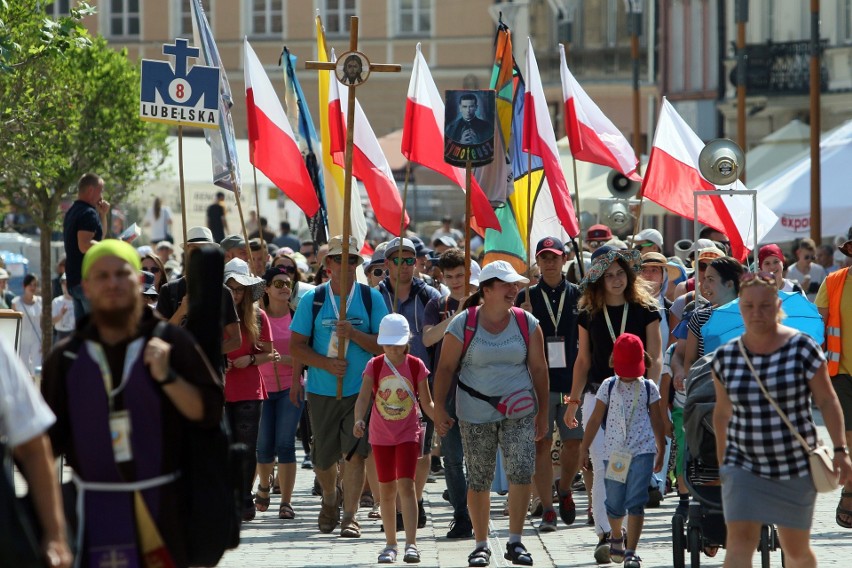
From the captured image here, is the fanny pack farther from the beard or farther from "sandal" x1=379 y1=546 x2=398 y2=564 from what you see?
the beard

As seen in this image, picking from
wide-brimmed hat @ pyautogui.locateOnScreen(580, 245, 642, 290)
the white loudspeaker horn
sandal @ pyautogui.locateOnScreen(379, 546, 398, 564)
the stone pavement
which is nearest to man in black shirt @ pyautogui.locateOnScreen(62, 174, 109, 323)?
the stone pavement

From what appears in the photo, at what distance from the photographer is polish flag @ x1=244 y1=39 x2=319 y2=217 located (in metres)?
14.4

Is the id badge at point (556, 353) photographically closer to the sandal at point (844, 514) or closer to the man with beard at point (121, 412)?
the sandal at point (844, 514)

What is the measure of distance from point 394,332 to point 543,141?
4.70 metres

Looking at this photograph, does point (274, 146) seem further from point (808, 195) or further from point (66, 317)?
point (808, 195)

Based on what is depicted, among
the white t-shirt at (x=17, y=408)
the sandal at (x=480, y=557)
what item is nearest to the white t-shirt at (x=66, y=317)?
the sandal at (x=480, y=557)

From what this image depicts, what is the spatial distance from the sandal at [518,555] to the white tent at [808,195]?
46.7ft

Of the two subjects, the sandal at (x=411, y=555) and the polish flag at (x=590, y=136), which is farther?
the polish flag at (x=590, y=136)

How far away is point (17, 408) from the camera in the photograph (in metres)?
5.41

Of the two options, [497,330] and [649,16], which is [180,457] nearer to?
[497,330]

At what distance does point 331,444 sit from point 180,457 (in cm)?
546

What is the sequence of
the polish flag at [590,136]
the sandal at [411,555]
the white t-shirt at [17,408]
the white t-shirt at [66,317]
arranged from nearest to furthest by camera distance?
the white t-shirt at [17,408]
the sandal at [411,555]
the polish flag at [590,136]
the white t-shirt at [66,317]

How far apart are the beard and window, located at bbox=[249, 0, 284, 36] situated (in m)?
51.2

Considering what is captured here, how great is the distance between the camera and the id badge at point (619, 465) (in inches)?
373
